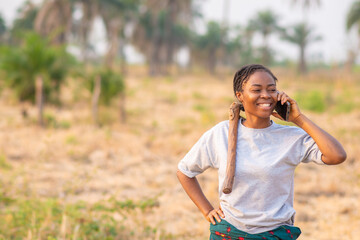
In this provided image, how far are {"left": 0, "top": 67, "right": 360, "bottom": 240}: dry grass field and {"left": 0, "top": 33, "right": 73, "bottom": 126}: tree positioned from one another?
751mm

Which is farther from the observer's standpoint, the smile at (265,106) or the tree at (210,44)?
the tree at (210,44)

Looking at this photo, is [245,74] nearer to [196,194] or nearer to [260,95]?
[260,95]

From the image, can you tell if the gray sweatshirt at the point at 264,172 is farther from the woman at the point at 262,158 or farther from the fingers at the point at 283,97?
the fingers at the point at 283,97

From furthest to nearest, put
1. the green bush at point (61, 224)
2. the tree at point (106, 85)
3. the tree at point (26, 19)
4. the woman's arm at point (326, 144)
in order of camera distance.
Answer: the tree at point (26, 19) → the tree at point (106, 85) → the green bush at point (61, 224) → the woman's arm at point (326, 144)

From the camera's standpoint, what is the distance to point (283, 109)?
1760mm

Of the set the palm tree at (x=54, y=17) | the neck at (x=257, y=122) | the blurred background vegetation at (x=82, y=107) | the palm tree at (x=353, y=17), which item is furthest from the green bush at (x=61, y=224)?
the palm tree at (x=353, y=17)

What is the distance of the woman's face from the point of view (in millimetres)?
1716

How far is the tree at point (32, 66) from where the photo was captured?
8.59 m

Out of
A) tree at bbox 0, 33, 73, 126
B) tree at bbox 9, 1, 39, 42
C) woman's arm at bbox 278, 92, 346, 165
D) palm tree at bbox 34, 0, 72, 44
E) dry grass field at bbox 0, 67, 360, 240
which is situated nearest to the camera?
woman's arm at bbox 278, 92, 346, 165

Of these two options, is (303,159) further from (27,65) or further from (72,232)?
(27,65)

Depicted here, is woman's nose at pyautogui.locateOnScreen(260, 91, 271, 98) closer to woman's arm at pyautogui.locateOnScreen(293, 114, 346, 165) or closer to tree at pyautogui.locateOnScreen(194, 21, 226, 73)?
woman's arm at pyautogui.locateOnScreen(293, 114, 346, 165)

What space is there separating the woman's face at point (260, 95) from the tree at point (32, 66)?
7.49 meters

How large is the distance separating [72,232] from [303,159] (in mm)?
2298

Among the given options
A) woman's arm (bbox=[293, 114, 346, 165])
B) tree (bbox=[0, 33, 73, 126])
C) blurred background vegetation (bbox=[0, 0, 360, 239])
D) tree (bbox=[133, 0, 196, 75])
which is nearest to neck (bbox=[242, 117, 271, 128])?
woman's arm (bbox=[293, 114, 346, 165])
